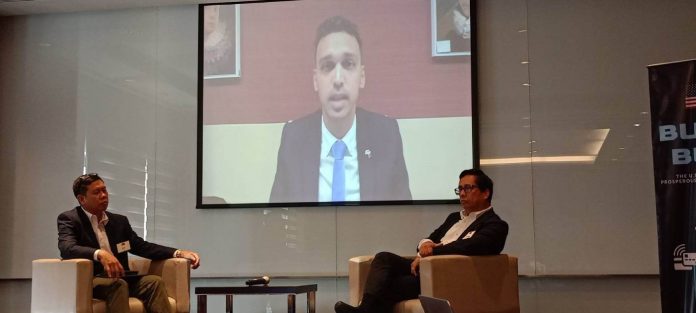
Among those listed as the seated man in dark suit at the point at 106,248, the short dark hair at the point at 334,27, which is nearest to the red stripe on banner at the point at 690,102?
the short dark hair at the point at 334,27

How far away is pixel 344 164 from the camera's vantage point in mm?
6434

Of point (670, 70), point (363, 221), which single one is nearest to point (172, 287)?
point (363, 221)

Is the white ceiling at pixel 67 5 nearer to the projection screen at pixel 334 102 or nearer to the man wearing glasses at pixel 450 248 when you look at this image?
the projection screen at pixel 334 102

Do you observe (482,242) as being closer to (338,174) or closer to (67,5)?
(338,174)

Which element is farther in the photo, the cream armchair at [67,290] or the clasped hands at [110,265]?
the clasped hands at [110,265]

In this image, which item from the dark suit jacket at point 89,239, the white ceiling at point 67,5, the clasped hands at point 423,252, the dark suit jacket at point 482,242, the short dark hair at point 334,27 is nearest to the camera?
the dark suit jacket at point 482,242

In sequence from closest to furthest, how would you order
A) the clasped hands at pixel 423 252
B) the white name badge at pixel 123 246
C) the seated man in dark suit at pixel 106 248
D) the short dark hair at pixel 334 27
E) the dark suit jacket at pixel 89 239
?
the clasped hands at pixel 423 252 → the seated man in dark suit at pixel 106 248 → the dark suit jacket at pixel 89 239 → the white name badge at pixel 123 246 → the short dark hair at pixel 334 27

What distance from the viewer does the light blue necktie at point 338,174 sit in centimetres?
639

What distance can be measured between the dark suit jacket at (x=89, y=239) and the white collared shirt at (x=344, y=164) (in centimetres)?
158

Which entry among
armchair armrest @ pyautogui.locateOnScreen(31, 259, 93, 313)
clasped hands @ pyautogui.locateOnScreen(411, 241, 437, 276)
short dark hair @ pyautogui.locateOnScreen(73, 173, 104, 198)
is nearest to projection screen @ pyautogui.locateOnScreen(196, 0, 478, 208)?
short dark hair @ pyautogui.locateOnScreen(73, 173, 104, 198)

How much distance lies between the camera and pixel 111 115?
6.75m

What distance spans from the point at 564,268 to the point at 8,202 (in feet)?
14.6

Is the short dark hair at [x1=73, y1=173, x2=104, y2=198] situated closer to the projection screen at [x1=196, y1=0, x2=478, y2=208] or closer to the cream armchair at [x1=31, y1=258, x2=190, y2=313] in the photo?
the cream armchair at [x1=31, y1=258, x2=190, y2=313]

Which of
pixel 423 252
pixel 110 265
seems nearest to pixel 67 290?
pixel 110 265
